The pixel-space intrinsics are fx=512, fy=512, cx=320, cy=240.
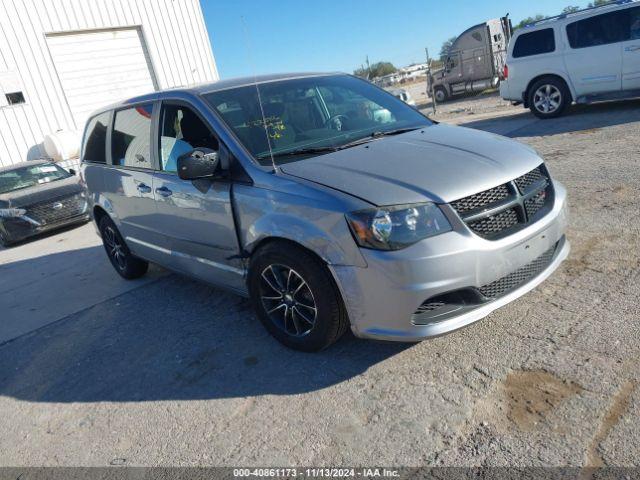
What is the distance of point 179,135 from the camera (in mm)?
3994

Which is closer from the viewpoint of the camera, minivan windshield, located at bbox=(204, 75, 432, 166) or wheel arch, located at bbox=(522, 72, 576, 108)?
minivan windshield, located at bbox=(204, 75, 432, 166)

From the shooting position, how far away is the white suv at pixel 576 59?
31.5 feet

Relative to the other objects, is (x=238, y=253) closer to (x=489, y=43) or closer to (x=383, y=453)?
(x=383, y=453)

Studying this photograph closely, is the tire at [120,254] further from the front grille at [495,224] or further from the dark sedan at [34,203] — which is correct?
the front grille at [495,224]

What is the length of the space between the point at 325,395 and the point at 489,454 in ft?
3.21

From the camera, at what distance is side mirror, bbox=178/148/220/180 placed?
3318 mm

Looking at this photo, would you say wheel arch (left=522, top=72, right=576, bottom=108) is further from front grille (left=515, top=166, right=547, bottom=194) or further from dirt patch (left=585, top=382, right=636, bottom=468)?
dirt patch (left=585, top=382, right=636, bottom=468)

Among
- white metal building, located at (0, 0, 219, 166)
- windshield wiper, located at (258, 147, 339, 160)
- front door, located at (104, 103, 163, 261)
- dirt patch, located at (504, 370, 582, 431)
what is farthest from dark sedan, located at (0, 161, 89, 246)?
dirt patch, located at (504, 370, 582, 431)

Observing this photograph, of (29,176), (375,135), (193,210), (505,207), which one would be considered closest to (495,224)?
(505,207)

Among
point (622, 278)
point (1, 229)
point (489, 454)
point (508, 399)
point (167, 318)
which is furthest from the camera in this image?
point (1, 229)

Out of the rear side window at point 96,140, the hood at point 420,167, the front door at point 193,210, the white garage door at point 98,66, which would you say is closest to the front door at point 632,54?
the hood at point 420,167

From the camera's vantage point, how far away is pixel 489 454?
2.31m

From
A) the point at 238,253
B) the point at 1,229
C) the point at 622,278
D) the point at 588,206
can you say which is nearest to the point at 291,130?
the point at 238,253

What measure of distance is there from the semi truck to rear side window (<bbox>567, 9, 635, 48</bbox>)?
8501 mm
